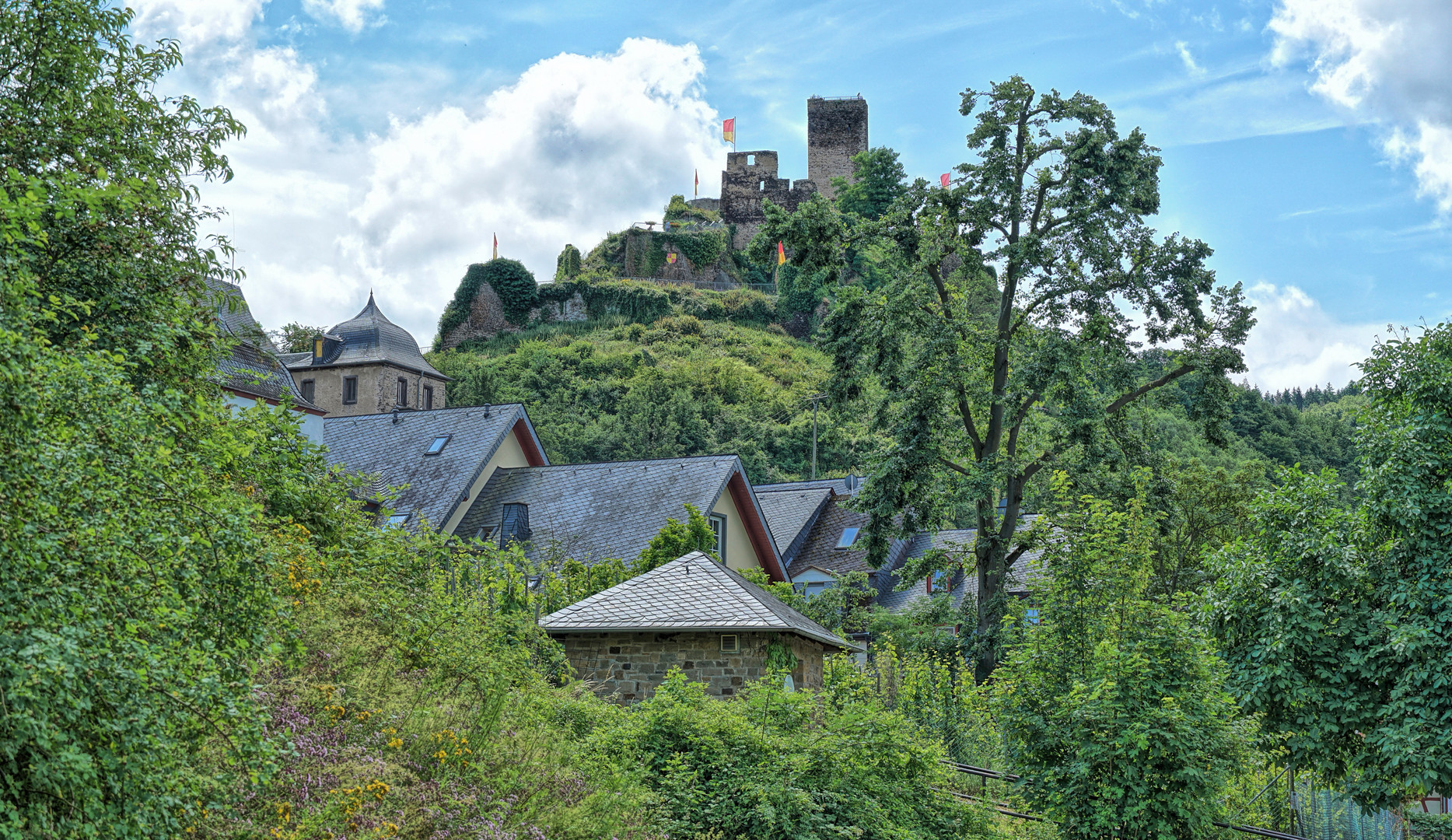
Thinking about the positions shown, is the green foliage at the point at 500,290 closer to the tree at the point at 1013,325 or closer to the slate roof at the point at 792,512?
the slate roof at the point at 792,512

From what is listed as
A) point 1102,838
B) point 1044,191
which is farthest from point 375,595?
point 1044,191

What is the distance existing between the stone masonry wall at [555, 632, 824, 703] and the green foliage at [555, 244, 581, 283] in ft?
236

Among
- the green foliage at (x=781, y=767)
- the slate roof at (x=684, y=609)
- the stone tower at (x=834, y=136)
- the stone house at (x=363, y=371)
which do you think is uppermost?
the stone tower at (x=834, y=136)

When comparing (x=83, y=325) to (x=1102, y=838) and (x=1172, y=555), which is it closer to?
(x=1102, y=838)

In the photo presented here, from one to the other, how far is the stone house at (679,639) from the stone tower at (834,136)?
8158 centimetres

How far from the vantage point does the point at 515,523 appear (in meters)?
27.0

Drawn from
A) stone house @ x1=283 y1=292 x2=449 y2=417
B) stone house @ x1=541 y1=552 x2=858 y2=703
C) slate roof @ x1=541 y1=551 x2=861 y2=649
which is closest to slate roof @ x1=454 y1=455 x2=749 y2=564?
slate roof @ x1=541 y1=551 x2=861 y2=649

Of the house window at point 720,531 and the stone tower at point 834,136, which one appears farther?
the stone tower at point 834,136

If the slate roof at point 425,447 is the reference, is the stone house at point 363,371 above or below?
above

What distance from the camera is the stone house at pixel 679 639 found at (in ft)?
46.4

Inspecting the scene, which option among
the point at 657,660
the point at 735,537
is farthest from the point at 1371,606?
the point at 735,537

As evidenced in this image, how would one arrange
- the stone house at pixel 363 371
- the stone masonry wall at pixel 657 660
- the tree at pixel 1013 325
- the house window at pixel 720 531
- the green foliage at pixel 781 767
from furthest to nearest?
the stone house at pixel 363 371 < the house window at pixel 720 531 < the tree at pixel 1013 325 < the stone masonry wall at pixel 657 660 < the green foliage at pixel 781 767

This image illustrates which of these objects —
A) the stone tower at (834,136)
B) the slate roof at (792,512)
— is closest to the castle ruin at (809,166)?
the stone tower at (834,136)

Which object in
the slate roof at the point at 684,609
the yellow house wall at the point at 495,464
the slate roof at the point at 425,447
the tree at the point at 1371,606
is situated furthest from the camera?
the slate roof at the point at 425,447
